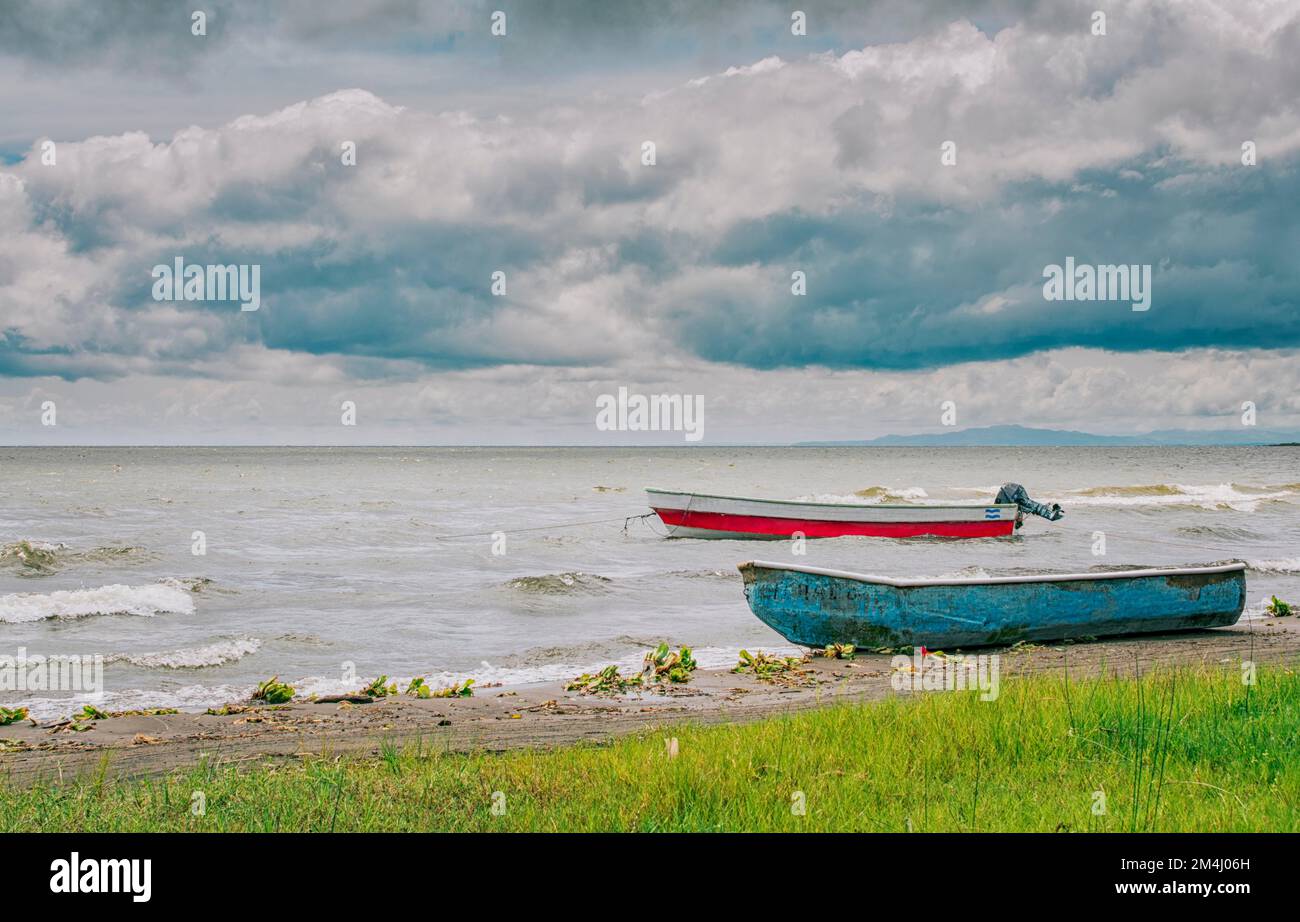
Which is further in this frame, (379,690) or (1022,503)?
(1022,503)

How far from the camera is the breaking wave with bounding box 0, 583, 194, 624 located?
18.2 meters

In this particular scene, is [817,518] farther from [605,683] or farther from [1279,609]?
[605,683]

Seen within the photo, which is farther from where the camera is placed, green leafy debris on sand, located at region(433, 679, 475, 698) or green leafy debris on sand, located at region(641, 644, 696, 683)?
green leafy debris on sand, located at region(641, 644, 696, 683)

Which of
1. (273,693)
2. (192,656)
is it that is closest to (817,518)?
(192,656)

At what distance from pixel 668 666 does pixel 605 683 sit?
3.07ft

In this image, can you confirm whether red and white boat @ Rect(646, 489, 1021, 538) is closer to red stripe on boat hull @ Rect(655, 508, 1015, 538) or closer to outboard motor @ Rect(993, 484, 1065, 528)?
red stripe on boat hull @ Rect(655, 508, 1015, 538)

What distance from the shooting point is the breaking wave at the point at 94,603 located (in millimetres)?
18188

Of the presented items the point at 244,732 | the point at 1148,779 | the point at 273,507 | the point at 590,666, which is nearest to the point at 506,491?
the point at 273,507

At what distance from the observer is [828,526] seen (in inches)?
1276

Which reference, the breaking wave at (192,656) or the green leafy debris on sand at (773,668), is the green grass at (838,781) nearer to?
the green leafy debris on sand at (773,668)

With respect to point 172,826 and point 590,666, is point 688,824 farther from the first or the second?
point 590,666

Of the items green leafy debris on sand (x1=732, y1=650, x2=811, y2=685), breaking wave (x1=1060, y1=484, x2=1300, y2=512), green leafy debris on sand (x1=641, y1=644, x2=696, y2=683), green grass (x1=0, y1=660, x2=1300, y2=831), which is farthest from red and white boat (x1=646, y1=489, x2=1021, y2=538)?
green grass (x1=0, y1=660, x2=1300, y2=831)

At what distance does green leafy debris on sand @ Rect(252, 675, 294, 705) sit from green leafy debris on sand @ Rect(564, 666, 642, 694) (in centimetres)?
310

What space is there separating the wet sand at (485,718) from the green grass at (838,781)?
34.2 inches
